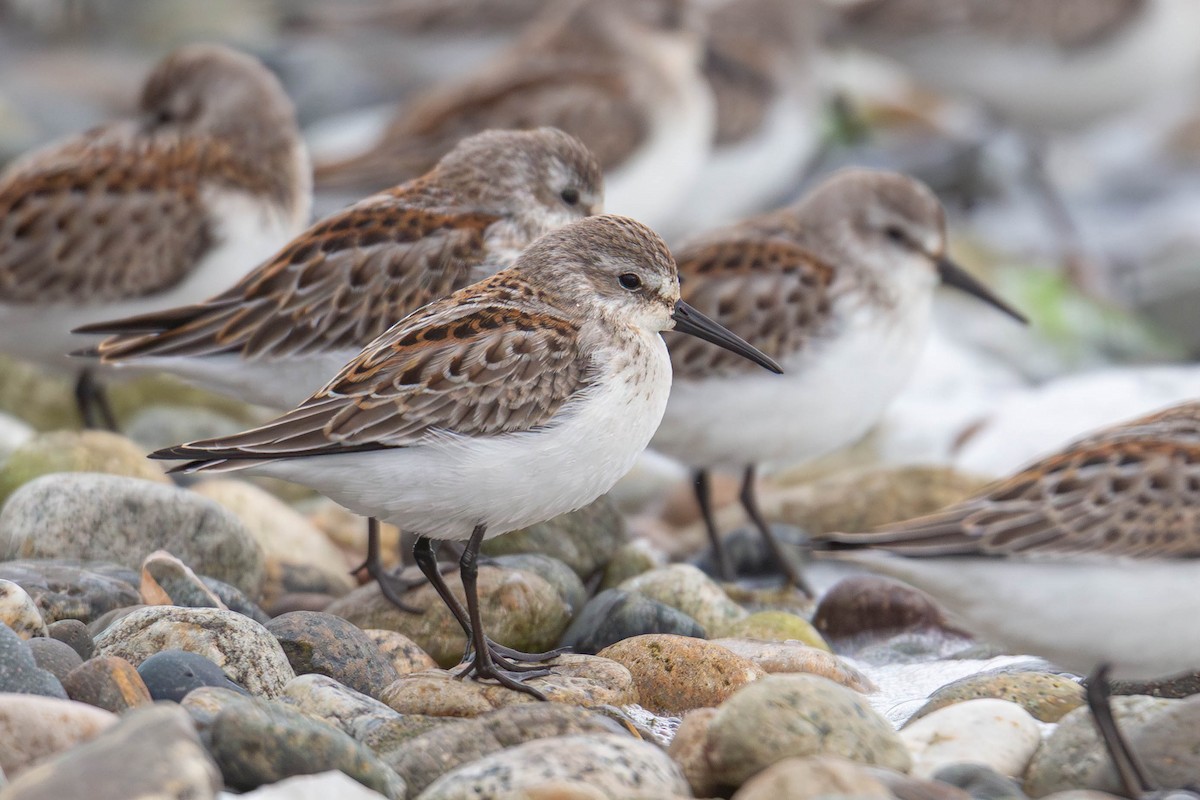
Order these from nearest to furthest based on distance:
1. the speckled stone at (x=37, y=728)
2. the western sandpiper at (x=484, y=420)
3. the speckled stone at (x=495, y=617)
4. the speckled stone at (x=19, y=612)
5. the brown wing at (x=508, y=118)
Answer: the speckled stone at (x=37, y=728) → the speckled stone at (x=19, y=612) → the western sandpiper at (x=484, y=420) → the speckled stone at (x=495, y=617) → the brown wing at (x=508, y=118)

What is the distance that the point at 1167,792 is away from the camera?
178 inches

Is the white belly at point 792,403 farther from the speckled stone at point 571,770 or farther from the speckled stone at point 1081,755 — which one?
the speckled stone at point 571,770

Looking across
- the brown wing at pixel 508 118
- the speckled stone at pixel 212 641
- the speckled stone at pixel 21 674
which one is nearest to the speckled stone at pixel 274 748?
the speckled stone at pixel 21 674

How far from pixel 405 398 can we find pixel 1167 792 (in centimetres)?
238

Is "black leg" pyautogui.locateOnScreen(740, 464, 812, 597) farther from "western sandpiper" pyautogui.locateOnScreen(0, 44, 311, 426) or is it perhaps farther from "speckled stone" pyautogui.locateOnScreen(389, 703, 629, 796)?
"speckled stone" pyautogui.locateOnScreen(389, 703, 629, 796)

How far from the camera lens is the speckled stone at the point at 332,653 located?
5.07 m

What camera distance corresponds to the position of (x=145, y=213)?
295 inches

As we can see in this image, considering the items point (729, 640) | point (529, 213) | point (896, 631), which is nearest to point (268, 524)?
point (529, 213)

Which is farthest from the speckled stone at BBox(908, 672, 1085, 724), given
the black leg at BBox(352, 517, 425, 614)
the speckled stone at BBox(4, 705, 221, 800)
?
the speckled stone at BBox(4, 705, 221, 800)

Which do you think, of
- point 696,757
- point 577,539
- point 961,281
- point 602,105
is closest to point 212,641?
point 696,757

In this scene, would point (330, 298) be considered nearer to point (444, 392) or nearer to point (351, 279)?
point (351, 279)

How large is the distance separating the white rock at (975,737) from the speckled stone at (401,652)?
1.56 m

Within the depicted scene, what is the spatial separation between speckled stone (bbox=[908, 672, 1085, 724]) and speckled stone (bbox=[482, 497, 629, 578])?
170 centimetres

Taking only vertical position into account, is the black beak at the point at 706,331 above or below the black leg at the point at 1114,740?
above
